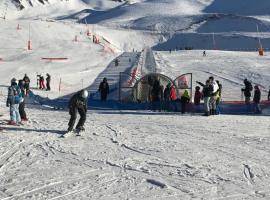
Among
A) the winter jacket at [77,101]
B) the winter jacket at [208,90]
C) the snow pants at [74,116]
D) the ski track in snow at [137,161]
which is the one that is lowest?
the ski track in snow at [137,161]

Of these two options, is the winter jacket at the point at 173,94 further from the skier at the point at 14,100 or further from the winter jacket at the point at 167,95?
the skier at the point at 14,100

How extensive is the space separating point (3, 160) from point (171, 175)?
3602mm

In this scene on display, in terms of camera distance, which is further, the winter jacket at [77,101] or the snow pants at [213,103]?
the snow pants at [213,103]

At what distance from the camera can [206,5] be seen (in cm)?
17850

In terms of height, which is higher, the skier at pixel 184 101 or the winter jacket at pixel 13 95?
the winter jacket at pixel 13 95

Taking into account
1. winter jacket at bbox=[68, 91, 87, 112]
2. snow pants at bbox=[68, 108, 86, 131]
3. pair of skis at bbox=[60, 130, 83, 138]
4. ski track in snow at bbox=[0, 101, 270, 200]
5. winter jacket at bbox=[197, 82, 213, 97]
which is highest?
winter jacket at bbox=[197, 82, 213, 97]

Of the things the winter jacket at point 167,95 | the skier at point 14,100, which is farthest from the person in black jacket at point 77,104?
the winter jacket at point 167,95

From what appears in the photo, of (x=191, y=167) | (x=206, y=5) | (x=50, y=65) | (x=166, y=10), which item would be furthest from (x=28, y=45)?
(x=206, y=5)

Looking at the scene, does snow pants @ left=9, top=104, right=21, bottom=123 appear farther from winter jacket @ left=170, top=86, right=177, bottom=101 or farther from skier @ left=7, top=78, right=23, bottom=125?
winter jacket @ left=170, top=86, right=177, bottom=101

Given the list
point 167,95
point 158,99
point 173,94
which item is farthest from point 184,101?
point 173,94

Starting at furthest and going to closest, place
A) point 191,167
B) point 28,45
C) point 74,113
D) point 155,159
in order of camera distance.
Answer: point 28,45 < point 74,113 < point 155,159 < point 191,167

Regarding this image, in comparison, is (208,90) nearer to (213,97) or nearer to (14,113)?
(213,97)

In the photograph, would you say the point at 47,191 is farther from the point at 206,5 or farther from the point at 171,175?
the point at 206,5

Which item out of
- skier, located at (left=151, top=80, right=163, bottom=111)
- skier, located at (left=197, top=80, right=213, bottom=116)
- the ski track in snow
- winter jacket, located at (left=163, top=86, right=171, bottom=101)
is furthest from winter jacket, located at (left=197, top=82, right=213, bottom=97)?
skier, located at (left=151, top=80, right=163, bottom=111)
